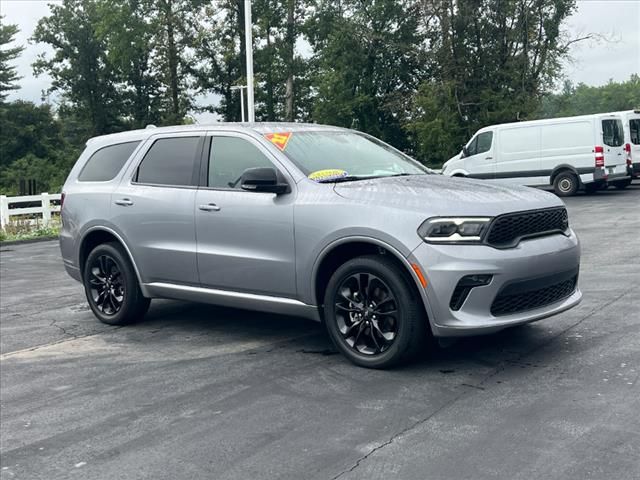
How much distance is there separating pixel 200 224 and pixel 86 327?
1927mm

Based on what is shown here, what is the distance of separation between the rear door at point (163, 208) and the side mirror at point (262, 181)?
89 centimetres

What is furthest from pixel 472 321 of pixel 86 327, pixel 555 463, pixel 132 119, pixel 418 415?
pixel 132 119

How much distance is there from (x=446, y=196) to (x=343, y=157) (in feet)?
4.02

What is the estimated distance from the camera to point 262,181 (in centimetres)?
575

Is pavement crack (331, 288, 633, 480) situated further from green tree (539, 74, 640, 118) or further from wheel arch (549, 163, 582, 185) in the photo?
green tree (539, 74, 640, 118)

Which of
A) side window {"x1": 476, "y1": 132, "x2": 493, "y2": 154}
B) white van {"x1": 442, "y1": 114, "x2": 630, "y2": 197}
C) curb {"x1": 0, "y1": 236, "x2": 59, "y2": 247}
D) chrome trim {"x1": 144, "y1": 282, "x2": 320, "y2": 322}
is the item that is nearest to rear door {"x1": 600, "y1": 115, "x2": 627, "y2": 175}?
white van {"x1": 442, "y1": 114, "x2": 630, "y2": 197}

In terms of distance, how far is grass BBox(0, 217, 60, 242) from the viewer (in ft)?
63.5

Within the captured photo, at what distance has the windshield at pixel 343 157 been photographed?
6.02 metres

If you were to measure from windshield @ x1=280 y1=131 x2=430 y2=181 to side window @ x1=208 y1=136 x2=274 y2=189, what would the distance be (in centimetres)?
28

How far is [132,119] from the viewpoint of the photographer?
61469mm

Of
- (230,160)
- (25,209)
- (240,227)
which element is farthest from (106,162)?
(25,209)

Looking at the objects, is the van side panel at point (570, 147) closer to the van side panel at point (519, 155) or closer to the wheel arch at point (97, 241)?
the van side panel at point (519, 155)

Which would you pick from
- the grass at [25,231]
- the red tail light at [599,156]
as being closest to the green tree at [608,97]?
the red tail light at [599,156]

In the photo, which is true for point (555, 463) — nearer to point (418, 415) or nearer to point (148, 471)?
point (418, 415)
